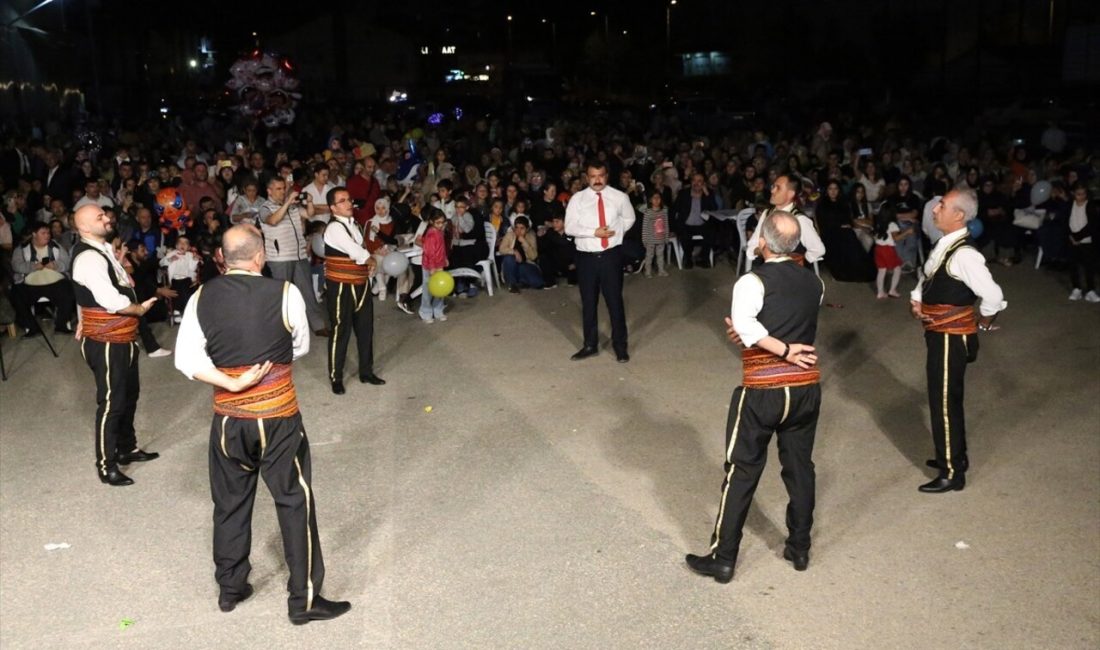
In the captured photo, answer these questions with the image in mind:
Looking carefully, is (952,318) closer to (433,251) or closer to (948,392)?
(948,392)

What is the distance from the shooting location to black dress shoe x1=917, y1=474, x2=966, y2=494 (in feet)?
19.8

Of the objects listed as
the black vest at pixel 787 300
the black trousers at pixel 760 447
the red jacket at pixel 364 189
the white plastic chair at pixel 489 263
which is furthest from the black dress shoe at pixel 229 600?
the red jacket at pixel 364 189

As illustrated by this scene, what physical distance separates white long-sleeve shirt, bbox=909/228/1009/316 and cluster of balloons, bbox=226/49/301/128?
14.2 meters

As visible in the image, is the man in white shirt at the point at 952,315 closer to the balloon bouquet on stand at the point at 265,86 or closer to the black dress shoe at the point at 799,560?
the black dress shoe at the point at 799,560

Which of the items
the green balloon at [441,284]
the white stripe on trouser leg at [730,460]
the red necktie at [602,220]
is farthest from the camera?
the green balloon at [441,284]

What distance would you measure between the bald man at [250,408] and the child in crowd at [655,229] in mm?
8495

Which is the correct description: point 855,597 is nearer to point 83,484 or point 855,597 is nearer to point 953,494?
point 953,494

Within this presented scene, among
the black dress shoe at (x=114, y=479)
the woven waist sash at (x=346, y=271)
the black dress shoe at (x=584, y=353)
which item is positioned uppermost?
the woven waist sash at (x=346, y=271)

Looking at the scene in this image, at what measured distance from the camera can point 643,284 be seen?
12.4 metres

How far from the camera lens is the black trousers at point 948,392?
5895 millimetres

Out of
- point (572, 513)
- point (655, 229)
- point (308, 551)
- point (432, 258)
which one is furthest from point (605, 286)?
point (308, 551)

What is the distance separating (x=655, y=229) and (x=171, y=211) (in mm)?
5492

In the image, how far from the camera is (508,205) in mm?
12719

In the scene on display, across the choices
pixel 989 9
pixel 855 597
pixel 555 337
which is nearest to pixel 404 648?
pixel 855 597
